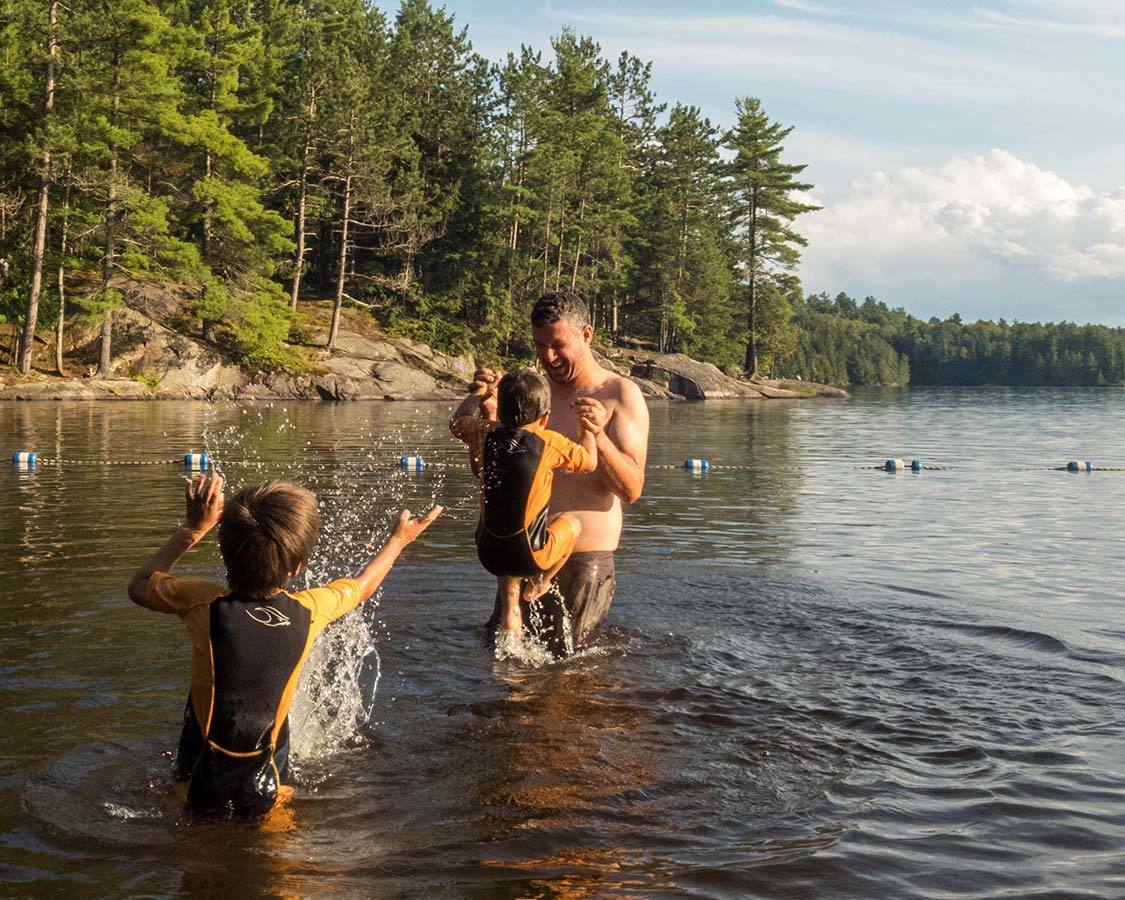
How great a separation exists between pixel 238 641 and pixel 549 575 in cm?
314

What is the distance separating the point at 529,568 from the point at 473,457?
1.01 metres

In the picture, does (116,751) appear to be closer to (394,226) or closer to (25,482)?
(25,482)

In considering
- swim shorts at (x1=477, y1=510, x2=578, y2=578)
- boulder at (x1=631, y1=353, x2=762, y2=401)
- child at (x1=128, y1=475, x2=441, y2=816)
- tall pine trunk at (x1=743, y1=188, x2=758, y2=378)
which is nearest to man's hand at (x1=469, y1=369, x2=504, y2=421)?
swim shorts at (x1=477, y1=510, x2=578, y2=578)

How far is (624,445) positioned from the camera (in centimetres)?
753

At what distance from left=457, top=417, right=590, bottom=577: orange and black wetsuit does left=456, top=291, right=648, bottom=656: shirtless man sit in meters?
0.45

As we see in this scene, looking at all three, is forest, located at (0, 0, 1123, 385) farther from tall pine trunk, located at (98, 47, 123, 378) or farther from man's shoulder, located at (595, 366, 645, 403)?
man's shoulder, located at (595, 366, 645, 403)

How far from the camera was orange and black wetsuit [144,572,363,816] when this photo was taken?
4.90 m

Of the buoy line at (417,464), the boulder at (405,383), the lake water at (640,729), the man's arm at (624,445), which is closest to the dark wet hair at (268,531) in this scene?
the lake water at (640,729)

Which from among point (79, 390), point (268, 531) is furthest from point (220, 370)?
point (268, 531)

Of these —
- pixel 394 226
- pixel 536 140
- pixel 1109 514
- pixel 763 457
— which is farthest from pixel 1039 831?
pixel 536 140

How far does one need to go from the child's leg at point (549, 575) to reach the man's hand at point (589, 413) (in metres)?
0.84

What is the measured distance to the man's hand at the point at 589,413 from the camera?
→ 22.7ft

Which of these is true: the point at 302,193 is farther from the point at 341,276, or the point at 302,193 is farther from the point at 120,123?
the point at 120,123

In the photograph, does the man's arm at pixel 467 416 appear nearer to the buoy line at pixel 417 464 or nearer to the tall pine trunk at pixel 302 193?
the buoy line at pixel 417 464
